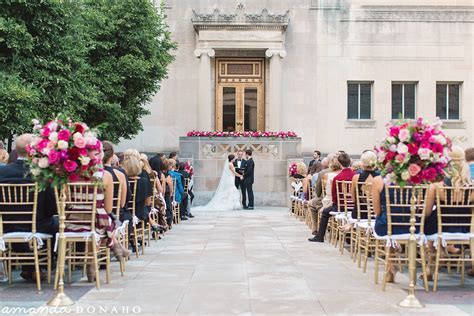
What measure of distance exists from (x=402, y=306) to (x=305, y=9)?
26.6m

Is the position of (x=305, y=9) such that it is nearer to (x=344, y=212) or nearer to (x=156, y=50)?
(x=156, y=50)

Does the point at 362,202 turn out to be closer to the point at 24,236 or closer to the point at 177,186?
the point at 24,236

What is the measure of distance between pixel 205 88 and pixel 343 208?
1862 cm

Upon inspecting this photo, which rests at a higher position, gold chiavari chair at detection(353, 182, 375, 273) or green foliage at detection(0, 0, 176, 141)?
green foliage at detection(0, 0, 176, 141)

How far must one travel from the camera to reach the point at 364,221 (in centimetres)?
1104

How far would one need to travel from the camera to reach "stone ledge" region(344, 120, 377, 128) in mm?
32781

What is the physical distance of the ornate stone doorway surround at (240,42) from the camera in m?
31.0

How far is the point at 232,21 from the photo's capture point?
3094cm

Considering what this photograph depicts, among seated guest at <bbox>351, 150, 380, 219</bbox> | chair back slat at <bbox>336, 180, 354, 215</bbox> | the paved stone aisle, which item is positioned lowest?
the paved stone aisle

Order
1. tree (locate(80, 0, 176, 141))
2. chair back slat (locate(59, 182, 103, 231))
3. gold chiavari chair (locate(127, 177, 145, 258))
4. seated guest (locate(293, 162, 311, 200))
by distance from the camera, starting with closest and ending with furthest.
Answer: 1. chair back slat (locate(59, 182, 103, 231))
2. gold chiavari chair (locate(127, 177, 145, 258))
3. seated guest (locate(293, 162, 311, 200))
4. tree (locate(80, 0, 176, 141))

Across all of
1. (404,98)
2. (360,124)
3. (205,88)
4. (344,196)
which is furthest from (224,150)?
(344,196)

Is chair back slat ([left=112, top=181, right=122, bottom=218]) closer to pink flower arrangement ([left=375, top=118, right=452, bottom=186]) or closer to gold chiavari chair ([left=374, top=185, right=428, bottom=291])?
gold chiavari chair ([left=374, top=185, right=428, bottom=291])

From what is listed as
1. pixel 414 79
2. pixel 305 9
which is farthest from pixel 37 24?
pixel 414 79

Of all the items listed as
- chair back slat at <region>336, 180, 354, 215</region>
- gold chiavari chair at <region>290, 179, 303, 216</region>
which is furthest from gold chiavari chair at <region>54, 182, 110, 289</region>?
gold chiavari chair at <region>290, 179, 303, 216</region>
